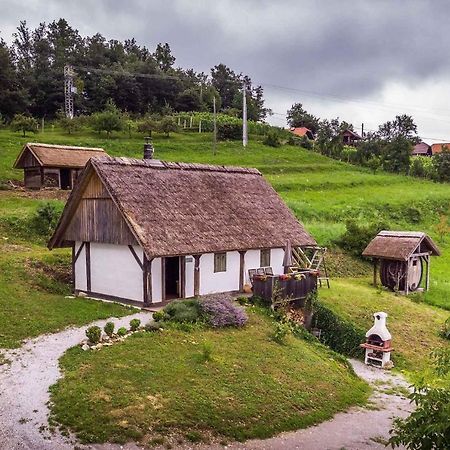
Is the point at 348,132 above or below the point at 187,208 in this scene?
above

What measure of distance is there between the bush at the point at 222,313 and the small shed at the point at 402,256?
39.8 ft

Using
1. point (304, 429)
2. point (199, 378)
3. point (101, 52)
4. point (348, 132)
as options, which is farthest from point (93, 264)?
point (348, 132)

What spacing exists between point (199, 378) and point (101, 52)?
271 feet

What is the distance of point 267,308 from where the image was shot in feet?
73.5

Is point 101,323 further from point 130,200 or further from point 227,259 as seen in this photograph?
point 227,259

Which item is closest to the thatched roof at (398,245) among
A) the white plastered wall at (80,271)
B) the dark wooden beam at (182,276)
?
the dark wooden beam at (182,276)

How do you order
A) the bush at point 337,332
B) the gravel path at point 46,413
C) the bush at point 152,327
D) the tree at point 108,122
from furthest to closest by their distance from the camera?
the tree at point 108,122 < the bush at point 337,332 < the bush at point 152,327 < the gravel path at point 46,413

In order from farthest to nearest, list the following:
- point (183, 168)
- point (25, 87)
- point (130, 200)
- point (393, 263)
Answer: point (25, 87)
point (393, 263)
point (183, 168)
point (130, 200)

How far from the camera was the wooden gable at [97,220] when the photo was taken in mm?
21844

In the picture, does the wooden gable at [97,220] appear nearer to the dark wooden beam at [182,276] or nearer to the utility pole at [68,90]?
the dark wooden beam at [182,276]

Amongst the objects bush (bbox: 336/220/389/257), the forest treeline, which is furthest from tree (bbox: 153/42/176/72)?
bush (bbox: 336/220/389/257)

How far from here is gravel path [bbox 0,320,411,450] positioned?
12.0 metres

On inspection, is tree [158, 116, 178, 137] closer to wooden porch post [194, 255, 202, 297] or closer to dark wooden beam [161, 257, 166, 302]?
wooden porch post [194, 255, 202, 297]

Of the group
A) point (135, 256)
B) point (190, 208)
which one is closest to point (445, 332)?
point (190, 208)
